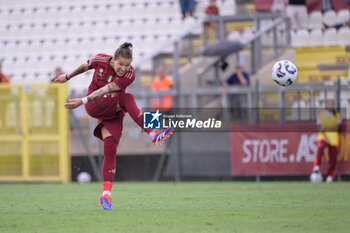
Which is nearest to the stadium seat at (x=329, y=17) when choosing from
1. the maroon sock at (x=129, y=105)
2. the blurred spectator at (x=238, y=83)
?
the blurred spectator at (x=238, y=83)

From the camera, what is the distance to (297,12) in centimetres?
2022

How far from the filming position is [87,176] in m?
16.9

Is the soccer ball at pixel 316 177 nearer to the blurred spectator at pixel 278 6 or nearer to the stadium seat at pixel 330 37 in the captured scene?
the stadium seat at pixel 330 37

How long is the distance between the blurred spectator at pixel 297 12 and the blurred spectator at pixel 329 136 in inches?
193

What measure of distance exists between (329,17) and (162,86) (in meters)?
6.50

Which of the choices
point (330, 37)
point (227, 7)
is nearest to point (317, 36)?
point (330, 37)

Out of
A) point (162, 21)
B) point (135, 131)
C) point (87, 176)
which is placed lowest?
point (87, 176)

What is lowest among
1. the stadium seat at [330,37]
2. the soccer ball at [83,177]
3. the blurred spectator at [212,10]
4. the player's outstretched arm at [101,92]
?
the soccer ball at [83,177]

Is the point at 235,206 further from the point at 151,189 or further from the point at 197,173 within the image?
the point at 197,173

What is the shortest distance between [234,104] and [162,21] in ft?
25.7

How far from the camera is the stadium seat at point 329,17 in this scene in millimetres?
20328

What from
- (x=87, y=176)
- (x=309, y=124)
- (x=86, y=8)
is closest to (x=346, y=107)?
(x=309, y=124)

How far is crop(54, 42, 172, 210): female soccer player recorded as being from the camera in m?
8.80

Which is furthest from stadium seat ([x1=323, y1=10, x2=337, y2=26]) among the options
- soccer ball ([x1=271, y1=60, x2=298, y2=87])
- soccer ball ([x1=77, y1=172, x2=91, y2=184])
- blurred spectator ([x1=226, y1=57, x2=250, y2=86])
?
soccer ball ([x1=271, y1=60, x2=298, y2=87])
